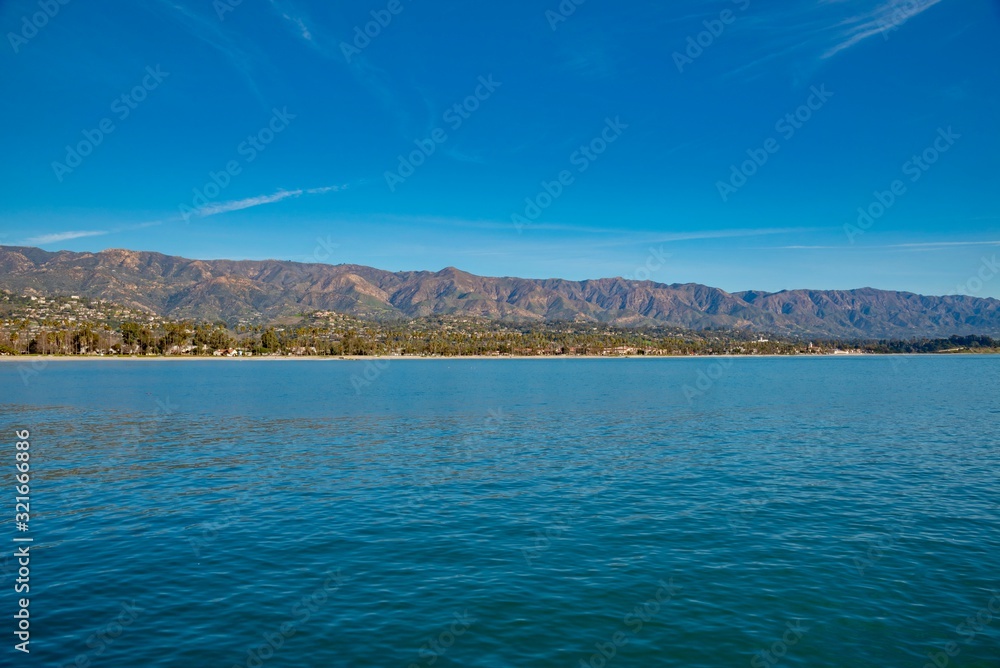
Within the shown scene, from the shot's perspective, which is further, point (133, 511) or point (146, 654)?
point (133, 511)

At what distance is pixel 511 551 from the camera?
80.6 feet

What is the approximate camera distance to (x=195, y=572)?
2230cm

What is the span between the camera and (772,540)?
25.9m

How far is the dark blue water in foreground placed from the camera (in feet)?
57.1

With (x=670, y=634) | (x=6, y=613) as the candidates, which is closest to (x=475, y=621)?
(x=670, y=634)

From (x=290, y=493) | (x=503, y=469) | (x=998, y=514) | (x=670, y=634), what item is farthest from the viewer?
(x=503, y=469)

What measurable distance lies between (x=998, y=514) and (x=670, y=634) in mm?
21973

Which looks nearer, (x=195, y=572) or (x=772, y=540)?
(x=195, y=572)

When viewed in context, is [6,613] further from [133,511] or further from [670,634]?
[670,634]

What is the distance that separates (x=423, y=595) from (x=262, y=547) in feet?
27.3

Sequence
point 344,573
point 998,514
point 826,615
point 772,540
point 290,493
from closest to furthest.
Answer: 1. point 826,615
2. point 344,573
3. point 772,540
4. point 998,514
5. point 290,493

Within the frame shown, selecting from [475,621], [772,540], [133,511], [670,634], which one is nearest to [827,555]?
[772,540]

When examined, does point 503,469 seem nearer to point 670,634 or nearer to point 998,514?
point 670,634

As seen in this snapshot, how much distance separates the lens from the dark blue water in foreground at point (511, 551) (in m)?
17.4
